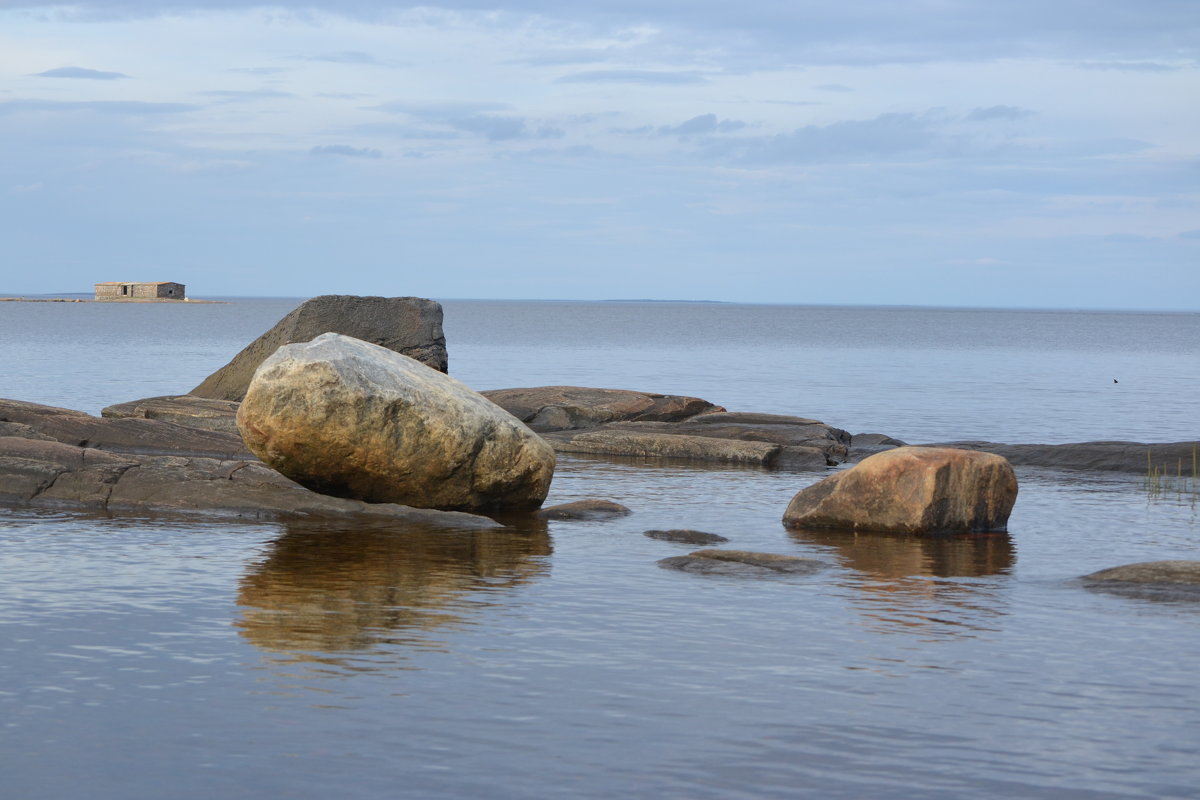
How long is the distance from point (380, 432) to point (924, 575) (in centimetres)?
722

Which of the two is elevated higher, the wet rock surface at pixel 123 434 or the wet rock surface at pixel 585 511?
the wet rock surface at pixel 123 434

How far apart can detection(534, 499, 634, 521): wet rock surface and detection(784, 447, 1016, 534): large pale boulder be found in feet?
8.64

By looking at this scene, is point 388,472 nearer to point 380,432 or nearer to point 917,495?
point 380,432

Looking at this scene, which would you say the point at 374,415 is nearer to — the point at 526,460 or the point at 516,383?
the point at 526,460

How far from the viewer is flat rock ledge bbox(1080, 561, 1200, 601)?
14766 mm

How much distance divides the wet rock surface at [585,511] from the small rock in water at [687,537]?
73.8 inches

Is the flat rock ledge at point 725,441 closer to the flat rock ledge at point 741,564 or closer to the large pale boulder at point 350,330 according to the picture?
the large pale boulder at point 350,330

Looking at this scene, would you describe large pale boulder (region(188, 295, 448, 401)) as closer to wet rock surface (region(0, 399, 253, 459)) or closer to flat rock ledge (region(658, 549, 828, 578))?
wet rock surface (region(0, 399, 253, 459))

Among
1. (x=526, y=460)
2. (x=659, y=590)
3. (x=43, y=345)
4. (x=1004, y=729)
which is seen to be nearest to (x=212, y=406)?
(x=526, y=460)

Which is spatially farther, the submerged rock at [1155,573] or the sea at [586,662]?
the submerged rock at [1155,573]

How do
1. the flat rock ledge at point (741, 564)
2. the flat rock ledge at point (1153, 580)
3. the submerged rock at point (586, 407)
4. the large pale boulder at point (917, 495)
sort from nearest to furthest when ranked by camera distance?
the flat rock ledge at point (1153, 580), the flat rock ledge at point (741, 564), the large pale boulder at point (917, 495), the submerged rock at point (586, 407)

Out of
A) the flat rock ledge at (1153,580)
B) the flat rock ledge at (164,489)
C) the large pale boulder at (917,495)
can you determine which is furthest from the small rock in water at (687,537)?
the flat rock ledge at (1153,580)

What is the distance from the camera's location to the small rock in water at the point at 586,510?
20578mm

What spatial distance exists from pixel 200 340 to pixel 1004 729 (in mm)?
107046
